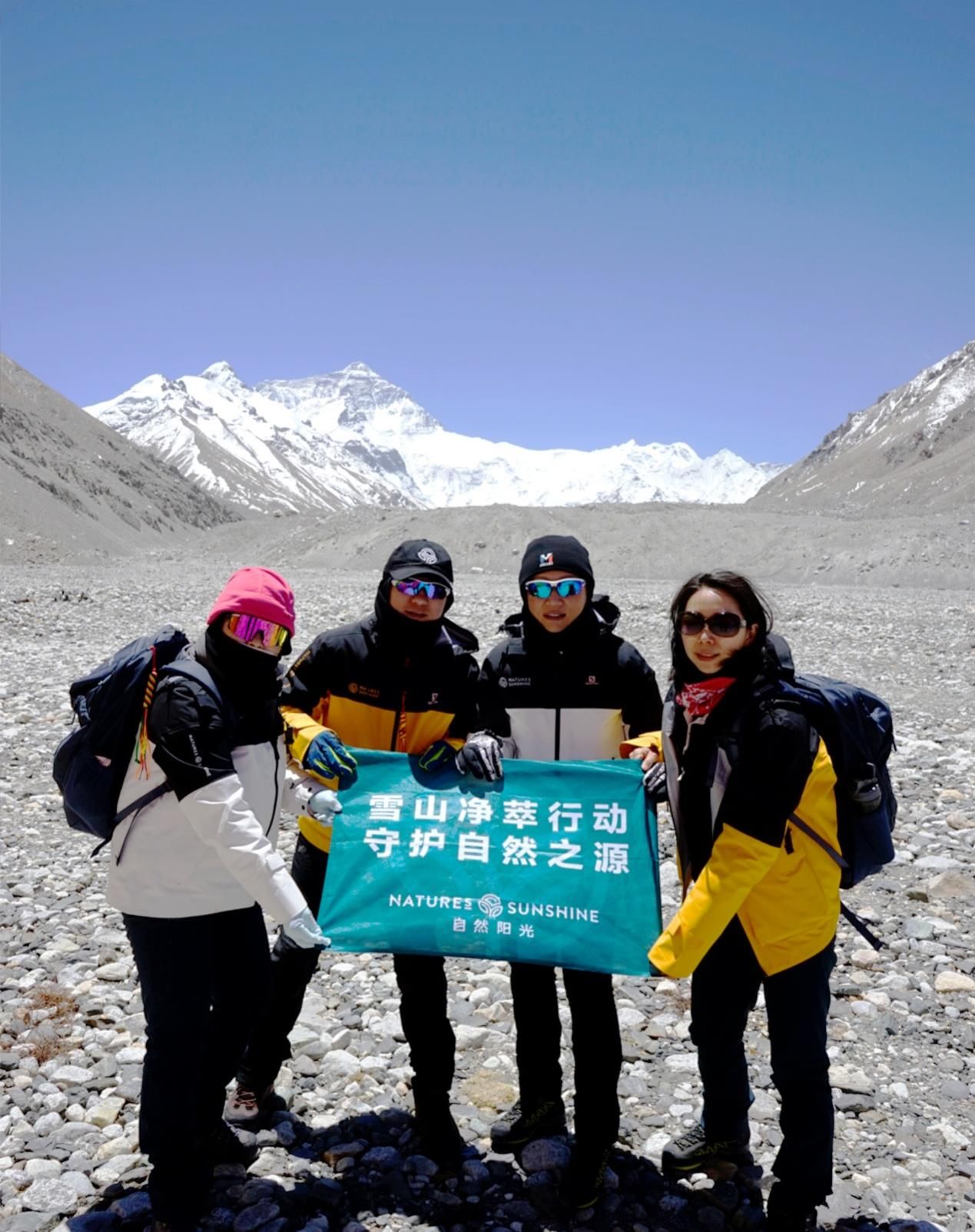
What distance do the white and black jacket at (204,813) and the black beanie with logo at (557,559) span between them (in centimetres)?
144

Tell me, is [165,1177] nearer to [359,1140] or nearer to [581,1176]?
[359,1140]

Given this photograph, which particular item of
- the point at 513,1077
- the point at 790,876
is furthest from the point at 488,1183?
the point at 790,876

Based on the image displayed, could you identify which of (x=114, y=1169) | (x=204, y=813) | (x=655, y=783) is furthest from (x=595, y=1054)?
(x=114, y=1169)

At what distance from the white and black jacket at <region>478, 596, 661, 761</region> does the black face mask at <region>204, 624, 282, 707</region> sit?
1265 millimetres

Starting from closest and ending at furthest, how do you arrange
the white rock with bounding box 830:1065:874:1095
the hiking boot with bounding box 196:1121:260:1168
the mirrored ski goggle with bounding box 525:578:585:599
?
the hiking boot with bounding box 196:1121:260:1168 → the mirrored ski goggle with bounding box 525:578:585:599 → the white rock with bounding box 830:1065:874:1095

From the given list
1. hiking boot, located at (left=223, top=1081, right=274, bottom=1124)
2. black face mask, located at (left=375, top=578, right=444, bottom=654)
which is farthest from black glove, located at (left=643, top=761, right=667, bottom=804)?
hiking boot, located at (left=223, top=1081, right=274, bottom=1124)

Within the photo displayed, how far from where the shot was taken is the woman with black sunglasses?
3.79m

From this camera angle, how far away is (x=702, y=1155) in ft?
15.0

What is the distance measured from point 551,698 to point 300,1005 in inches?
86.0

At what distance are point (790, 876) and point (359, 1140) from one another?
278cm

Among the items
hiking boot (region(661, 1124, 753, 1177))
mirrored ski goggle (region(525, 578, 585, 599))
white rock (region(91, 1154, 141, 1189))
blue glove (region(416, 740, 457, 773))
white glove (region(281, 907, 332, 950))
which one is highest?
mirrored ski goggle (region(525, 578, 585, 599))

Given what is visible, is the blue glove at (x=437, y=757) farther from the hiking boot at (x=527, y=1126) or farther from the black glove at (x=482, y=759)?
the hiking boot at (x=527, y=1126)

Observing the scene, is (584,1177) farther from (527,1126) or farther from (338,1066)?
(338,1066)

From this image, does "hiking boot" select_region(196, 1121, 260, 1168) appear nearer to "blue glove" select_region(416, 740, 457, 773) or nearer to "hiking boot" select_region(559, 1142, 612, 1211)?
"hiking boot" select_region(559, 1142, 612, 1211)
